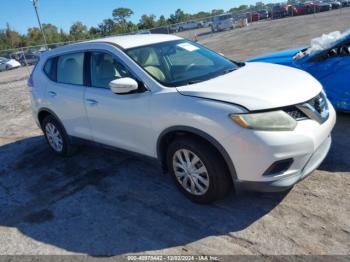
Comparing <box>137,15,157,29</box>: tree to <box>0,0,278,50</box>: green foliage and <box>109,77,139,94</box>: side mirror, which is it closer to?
<box>0,0,278,50</box>: green foliage

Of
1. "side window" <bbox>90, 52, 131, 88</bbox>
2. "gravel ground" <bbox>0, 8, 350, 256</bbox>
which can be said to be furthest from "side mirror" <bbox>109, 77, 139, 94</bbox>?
"gravel ground" <bbox>0, 8, 350, 256</bbox>

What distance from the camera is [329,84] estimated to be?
17.9ft

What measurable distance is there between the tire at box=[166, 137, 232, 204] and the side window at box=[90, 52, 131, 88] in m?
1.17

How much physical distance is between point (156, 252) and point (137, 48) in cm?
239

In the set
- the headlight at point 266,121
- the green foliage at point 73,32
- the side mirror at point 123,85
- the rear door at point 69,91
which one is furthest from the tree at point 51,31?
the headlight at point 266,121

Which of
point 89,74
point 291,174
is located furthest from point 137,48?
point 291,174

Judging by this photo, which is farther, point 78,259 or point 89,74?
point 89,74

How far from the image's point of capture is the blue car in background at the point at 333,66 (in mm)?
5348

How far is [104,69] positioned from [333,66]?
3.29m

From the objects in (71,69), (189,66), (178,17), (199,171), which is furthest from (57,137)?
(178,17)

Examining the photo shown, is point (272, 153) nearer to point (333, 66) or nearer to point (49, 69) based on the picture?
point (333, 66)

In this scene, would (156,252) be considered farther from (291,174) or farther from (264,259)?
(291,174)

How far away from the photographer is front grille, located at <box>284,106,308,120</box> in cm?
334

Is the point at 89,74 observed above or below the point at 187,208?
above
